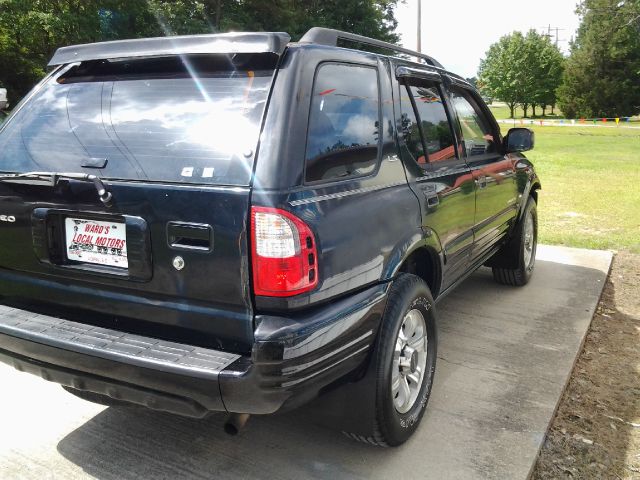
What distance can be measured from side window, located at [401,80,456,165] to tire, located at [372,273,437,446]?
738mm

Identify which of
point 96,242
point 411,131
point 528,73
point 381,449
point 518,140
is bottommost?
point 381,449

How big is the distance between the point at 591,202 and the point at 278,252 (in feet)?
30.4

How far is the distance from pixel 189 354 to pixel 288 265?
50 centimetres

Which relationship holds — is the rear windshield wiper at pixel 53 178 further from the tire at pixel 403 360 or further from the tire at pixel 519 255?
the tire at pixel 519 255

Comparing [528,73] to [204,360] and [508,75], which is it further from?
[204,360]

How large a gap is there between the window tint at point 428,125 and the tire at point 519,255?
1.84m

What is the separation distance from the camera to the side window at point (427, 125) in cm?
309

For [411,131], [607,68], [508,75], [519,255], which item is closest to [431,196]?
[411,131]

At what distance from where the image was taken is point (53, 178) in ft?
7.89

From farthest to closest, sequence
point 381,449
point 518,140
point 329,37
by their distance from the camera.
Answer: point 518,140 → point 381,449 → point 329,37

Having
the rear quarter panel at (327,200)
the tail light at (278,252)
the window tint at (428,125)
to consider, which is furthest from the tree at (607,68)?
the tail light at (278,252)

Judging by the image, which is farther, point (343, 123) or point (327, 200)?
point (343, 123)

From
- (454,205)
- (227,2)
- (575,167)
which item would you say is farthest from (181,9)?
(454,205)

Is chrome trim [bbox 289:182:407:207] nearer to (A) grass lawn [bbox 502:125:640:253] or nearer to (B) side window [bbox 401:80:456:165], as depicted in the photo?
(B) side window [bbox 401:80:456:165]
